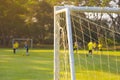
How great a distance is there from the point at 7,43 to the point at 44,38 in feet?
23.5

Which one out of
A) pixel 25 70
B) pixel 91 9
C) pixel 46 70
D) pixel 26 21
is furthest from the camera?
pixel 26 21

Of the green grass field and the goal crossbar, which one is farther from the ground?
the goal crossbar

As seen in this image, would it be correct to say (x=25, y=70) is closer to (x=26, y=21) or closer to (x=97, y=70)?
(x=97, y=70)

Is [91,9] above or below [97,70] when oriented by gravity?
above

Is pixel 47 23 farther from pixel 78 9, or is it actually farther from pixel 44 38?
pixel 78 9

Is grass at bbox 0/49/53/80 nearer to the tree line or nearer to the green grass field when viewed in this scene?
the green grass field

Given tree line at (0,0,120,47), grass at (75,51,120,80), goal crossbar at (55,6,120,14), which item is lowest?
grass at (75,51,120,80)

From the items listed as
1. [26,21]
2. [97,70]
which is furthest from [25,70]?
[26,21]

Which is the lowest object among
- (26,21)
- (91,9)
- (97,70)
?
(97,70)

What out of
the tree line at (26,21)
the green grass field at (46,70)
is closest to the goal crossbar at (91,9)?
the green grass field at (46,70)

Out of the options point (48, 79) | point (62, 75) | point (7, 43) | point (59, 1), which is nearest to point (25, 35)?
point (7, 43)

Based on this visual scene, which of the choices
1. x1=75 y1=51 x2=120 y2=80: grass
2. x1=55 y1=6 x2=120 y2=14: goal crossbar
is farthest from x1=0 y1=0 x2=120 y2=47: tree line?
x1=55 y1=6 x2=120 y2=14: goal crossbar

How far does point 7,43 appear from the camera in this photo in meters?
60.4

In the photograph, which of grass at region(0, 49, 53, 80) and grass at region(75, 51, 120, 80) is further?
grass at region(75, 51, 120, 80)
